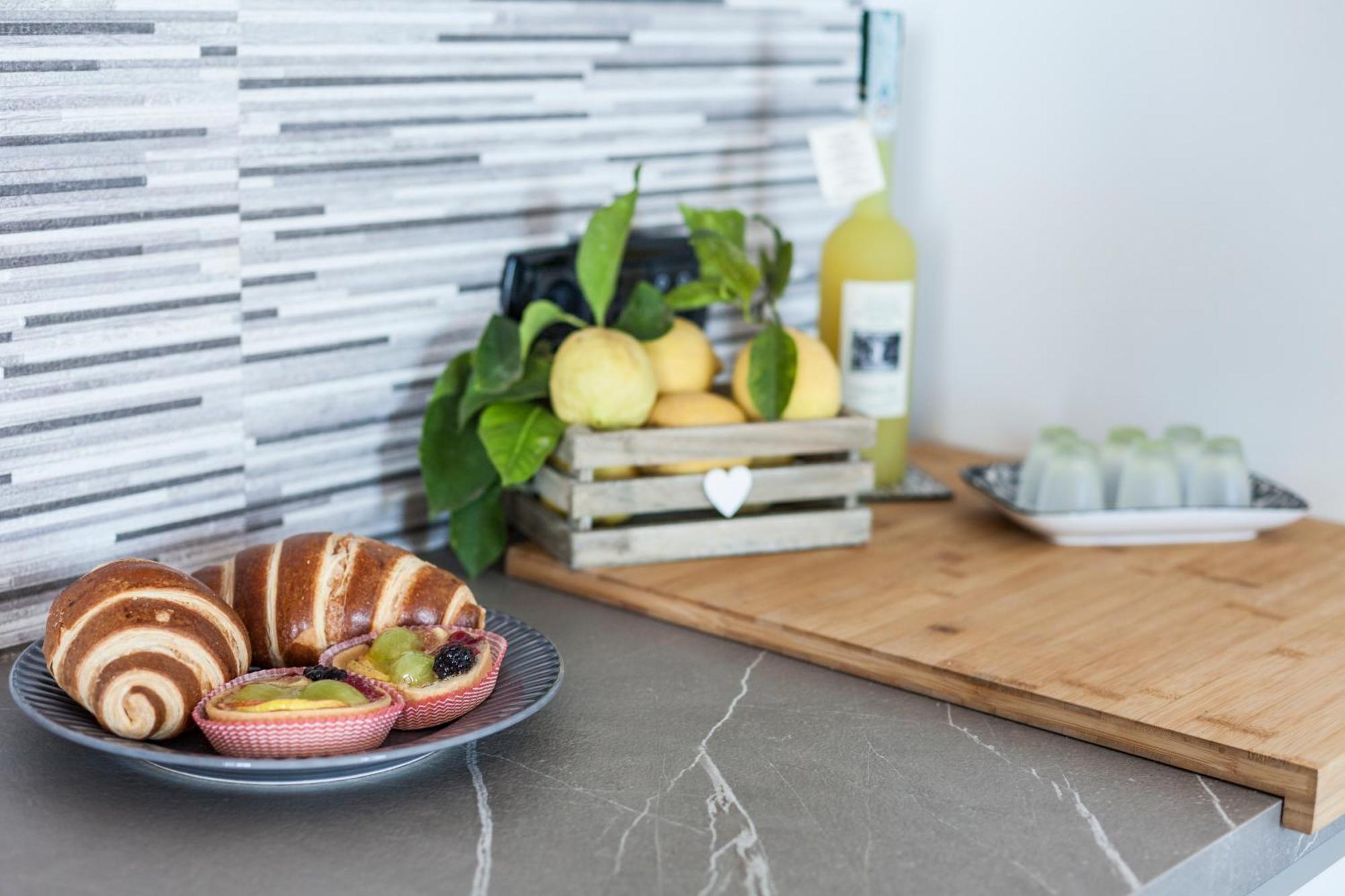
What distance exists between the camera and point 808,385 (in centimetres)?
123

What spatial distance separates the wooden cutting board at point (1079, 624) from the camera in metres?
0.89

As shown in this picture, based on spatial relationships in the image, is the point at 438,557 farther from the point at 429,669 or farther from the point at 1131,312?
the point at 1131,312

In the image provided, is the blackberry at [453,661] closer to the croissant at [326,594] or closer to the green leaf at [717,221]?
the croissant at [326,594]

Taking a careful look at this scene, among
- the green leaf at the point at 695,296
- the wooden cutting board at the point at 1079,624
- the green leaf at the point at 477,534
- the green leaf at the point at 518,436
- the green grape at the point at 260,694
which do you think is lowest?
the wooden cutting board at the point at 1079,624

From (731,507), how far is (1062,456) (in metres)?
0.32

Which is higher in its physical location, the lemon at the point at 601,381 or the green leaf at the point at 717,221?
the green leaf at the point at 717,221

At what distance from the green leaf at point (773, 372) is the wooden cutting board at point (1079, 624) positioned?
0.13 m

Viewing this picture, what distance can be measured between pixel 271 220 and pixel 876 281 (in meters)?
0.57

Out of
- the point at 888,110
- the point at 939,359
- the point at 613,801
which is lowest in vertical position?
the point at 613,801

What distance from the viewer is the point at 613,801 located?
2.68ft

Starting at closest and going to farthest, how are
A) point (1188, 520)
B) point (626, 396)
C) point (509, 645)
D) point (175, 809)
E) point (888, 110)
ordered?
point (175, 809) < point (509, 645) < point (626, 396) < point (1188, 520) < point (888, 110)

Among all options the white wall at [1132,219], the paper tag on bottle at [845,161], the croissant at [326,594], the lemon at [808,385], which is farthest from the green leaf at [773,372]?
the white wall at [1132,219]

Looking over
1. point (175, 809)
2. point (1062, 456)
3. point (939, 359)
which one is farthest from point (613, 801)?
point (939, 359)

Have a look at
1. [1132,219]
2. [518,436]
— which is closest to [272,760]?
[518,436]
